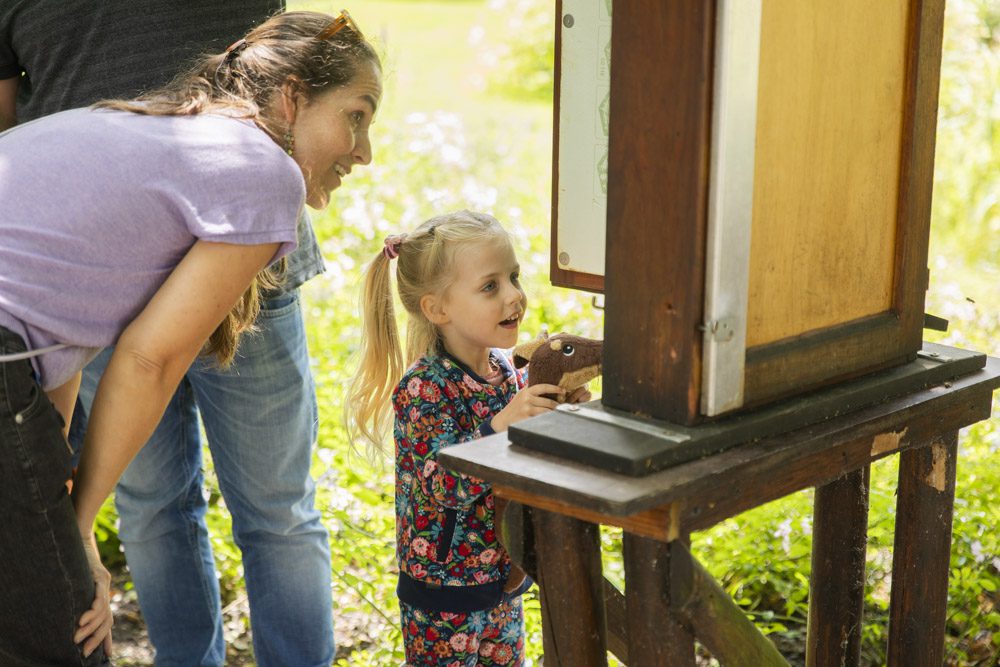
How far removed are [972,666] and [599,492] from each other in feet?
5.56

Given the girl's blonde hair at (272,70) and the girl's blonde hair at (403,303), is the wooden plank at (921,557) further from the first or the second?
the girl's blonde hair at (272,70)

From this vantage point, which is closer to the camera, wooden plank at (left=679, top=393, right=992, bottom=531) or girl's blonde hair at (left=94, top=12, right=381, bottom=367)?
wooden plank at (left=679, top=393, right=992, bottom=531)

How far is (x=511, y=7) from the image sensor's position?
39.2 ft

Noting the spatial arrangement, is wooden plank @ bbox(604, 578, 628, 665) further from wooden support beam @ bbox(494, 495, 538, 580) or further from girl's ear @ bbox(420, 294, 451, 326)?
girl's ear @ bbox(420, 294, 451, 326)

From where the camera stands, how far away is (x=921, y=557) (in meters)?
2.08

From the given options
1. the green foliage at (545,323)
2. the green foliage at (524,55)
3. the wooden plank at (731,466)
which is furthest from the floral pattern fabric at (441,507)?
the green foliage at (524,55)

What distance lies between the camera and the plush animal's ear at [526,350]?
2039mm

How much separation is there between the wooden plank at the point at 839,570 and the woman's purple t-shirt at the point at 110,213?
3.55 feet

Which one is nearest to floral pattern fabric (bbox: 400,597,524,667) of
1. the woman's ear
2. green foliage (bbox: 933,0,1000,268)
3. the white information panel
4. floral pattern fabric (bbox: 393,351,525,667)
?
floral pattern fabric (bbox: 393,351,525,667)

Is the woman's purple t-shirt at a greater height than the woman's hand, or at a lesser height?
greater

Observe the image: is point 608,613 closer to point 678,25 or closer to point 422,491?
point 422,491

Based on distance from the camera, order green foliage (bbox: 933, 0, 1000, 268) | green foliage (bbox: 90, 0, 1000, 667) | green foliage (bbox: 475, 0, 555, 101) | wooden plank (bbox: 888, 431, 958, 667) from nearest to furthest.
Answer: wooden plank (bbox: 888, 431, 958, 667), green foliage (bbox: 90, 0, 1000, 667), green foliage (bbox: 933, 0, 1000, 268), green foliage (bbox: 475, 0, 555, 101)

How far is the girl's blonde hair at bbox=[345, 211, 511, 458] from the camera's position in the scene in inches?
87.4

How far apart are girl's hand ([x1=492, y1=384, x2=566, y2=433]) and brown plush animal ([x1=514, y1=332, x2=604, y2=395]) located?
23mm
